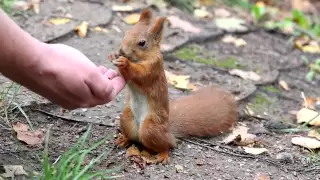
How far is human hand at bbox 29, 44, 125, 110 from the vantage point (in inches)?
76.0

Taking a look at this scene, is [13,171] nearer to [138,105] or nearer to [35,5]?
[138,105]

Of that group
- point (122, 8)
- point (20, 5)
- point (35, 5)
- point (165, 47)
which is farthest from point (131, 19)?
point (20, 5)

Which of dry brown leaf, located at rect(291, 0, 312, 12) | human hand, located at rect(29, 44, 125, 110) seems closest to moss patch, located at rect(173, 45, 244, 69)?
human hand, located at rect(29, 44, 125, 110)

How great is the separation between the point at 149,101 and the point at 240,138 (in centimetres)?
63

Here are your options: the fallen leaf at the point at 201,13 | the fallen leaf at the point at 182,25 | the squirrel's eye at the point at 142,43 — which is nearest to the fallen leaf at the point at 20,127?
the squirrel's eye at the point at 142,43

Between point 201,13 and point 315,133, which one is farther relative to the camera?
point 201,13

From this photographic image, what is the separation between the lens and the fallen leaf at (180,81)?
3.57 meters

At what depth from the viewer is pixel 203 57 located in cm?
418

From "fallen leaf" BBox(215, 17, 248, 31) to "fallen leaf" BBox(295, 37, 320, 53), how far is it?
0.45 metres

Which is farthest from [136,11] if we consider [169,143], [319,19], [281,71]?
[319,19]

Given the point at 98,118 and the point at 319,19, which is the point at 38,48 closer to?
the point at 98,118

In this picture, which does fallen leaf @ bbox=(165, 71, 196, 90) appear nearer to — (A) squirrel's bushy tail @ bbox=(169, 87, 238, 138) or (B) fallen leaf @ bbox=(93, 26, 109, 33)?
(A) squirrel's bushy tail @ bbox=(169, 87, 238, 138)

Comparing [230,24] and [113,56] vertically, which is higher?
[113,56]

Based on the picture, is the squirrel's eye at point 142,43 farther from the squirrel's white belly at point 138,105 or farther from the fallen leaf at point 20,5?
the fallen leaf at point 20,5
